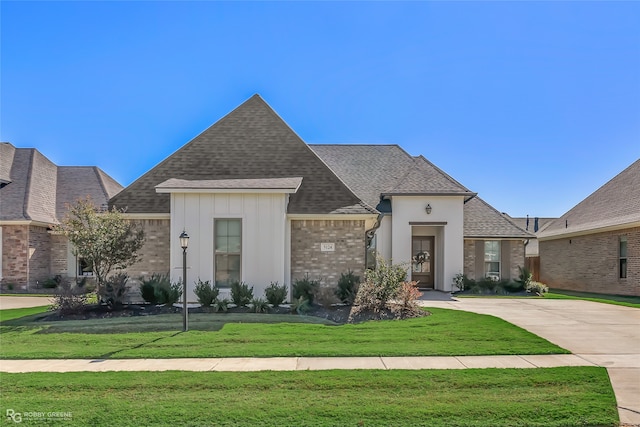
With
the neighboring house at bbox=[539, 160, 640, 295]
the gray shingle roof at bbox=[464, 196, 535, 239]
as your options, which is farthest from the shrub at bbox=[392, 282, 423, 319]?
the neighboring house at bbox=[539, 160, 640, 295]

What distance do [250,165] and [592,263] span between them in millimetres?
18382

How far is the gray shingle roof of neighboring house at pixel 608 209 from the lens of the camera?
18870 mm

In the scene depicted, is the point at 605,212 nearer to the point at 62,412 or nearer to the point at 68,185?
the point at 62,412

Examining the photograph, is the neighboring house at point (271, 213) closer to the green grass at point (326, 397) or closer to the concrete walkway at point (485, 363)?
the concrete walkway at point (485, 363)

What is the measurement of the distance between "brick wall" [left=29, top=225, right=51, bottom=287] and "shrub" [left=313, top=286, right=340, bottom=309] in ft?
47.7

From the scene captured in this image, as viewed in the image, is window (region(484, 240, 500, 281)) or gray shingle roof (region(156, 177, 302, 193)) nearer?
gray shingle roof (region(156, 177, 302, 193))

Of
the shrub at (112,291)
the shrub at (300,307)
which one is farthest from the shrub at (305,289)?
the shrub at (112,291)

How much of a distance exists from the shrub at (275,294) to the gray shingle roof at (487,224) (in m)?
10.6

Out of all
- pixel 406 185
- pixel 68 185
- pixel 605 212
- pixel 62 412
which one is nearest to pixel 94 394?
pixel 62 412

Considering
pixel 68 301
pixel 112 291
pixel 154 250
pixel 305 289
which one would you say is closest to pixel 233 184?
pixel 154 250

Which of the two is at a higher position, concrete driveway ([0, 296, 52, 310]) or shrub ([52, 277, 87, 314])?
shrub ([52, 277, 87, 314])

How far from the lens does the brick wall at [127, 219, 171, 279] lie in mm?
13242

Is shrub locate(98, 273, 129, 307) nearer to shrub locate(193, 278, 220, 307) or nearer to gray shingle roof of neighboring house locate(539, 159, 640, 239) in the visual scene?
shrub locate(193, 278, 220, 307)

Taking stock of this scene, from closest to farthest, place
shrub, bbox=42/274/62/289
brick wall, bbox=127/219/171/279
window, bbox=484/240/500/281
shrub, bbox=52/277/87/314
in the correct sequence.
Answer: shrub, bbox=52/277/87/314
brick wall, bbox=127/219/171/279
shrub, bbox=42/274/62/289
window, bbox=484/240/500/281
